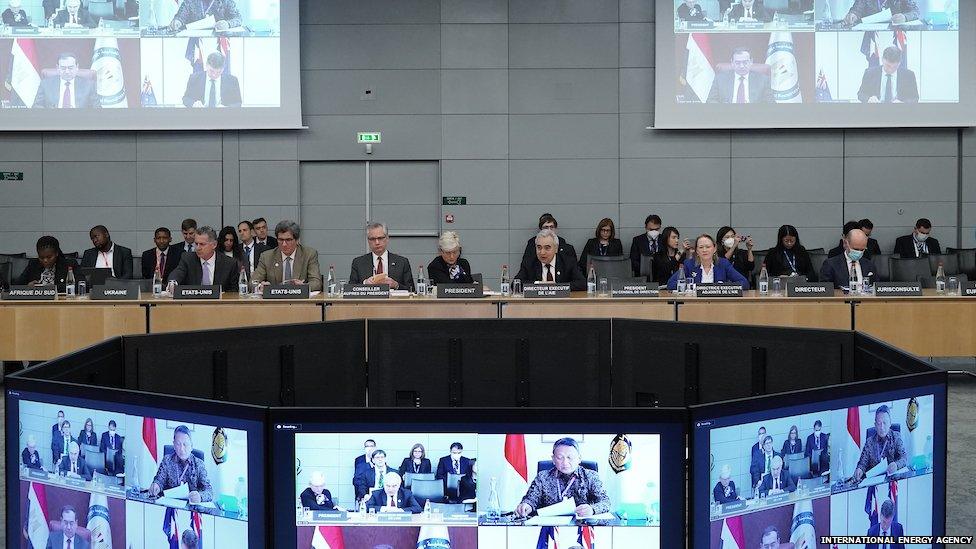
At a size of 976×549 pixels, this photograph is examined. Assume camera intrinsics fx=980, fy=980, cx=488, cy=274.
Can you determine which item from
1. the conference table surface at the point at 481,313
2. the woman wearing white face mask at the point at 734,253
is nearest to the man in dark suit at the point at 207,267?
the conference table surface at the point at 481,313

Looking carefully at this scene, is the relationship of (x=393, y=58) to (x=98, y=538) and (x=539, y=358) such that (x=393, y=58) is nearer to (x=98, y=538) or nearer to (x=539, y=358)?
(x=539, y=358)

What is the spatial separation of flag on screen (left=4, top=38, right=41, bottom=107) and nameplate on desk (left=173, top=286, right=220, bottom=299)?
13.8 feet

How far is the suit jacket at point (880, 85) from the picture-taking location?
30.8 feet

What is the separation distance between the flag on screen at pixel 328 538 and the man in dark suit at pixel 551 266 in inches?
208

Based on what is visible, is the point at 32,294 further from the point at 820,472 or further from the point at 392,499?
the point at 820,472

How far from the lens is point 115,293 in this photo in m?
6.43

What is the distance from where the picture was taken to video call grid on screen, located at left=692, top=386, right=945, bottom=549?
1.62 meters

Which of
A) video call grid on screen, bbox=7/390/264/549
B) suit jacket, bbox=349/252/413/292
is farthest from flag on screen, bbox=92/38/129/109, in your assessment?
video call grid on screen, bbox=7/390/264/549

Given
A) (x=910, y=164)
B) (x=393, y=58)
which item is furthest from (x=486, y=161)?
(x=910, y=164)

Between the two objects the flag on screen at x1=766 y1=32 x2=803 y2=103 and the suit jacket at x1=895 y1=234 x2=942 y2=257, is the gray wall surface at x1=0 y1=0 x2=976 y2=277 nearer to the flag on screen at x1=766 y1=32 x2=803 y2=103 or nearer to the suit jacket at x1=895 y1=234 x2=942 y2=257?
the suit jacket at x1=895 y1=234 x2=942 y2=257

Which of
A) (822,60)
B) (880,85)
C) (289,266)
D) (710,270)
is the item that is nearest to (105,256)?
(289,266)

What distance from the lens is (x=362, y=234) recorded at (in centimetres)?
990

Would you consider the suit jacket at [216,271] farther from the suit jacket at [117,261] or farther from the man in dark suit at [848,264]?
the man in dark suit at [848,264]

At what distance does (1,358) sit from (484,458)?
569 centimetres
